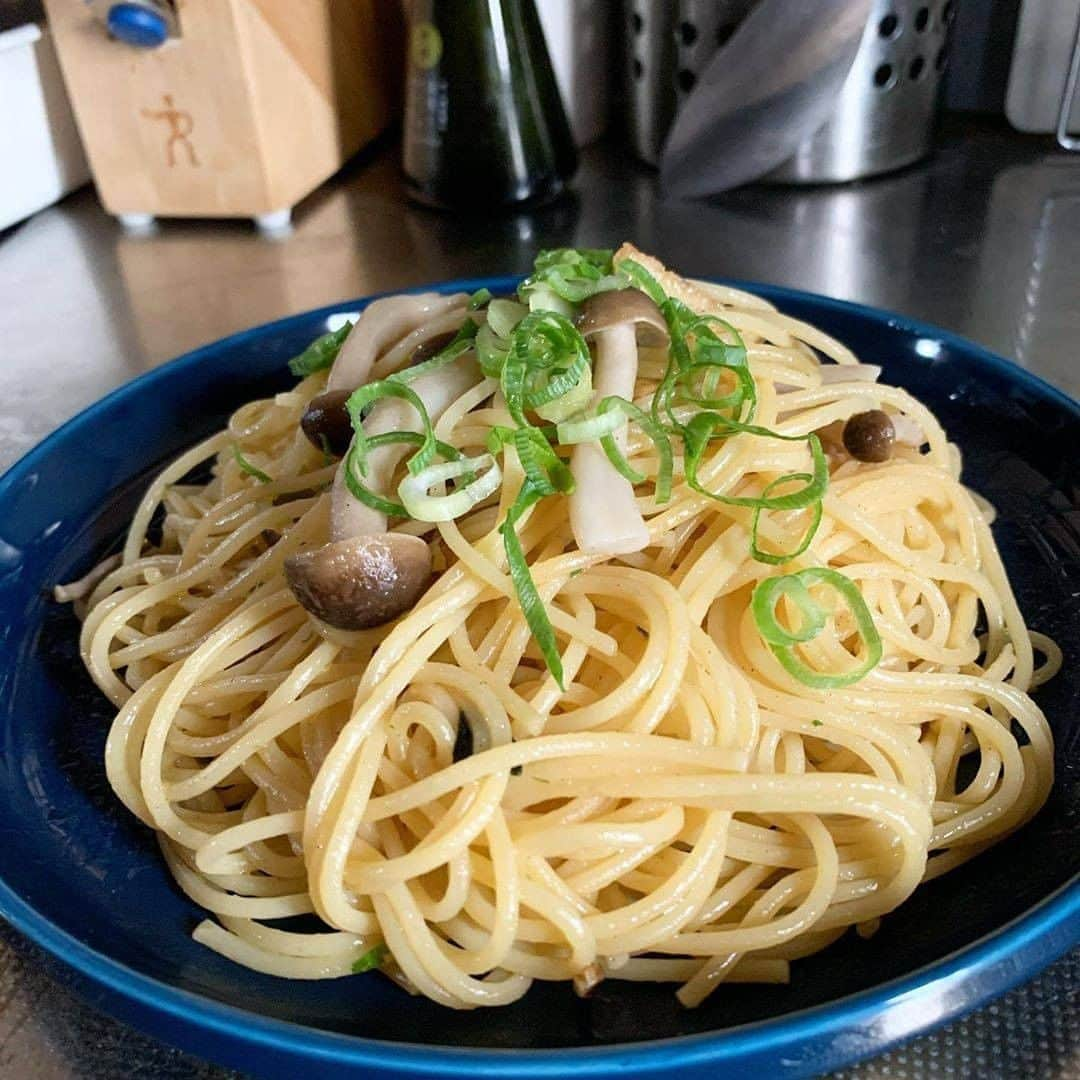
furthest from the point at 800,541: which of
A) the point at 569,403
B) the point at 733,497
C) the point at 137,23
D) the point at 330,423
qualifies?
the point at 137,23

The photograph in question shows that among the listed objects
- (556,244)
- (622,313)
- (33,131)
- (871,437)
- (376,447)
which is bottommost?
(556,244)

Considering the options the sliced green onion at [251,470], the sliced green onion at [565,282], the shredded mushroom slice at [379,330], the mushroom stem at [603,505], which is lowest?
the sliced green onion at [251,470]

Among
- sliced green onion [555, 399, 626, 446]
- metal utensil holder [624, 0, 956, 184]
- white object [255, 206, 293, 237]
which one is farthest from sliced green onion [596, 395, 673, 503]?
white object [255, 206, 293, 237]

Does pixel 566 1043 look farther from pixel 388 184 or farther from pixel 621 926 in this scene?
pixel 388 184

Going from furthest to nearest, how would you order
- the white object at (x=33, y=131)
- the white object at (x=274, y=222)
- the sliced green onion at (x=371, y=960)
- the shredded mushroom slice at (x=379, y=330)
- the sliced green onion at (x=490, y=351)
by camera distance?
the white object at (x=274, y=222)
the white object at (x=33, y=131)
the shredded mushroom slice at (x=379, y=330)
the sliced green onion at (x=490, y=351)
the sliced green onion at (x=371, y=960)

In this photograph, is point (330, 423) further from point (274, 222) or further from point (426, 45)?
point (274, 222)

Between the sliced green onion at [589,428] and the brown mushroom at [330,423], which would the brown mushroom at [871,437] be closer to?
the sliced green onion at [589,428]

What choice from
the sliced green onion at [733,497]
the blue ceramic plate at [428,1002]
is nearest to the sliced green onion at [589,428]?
the sliced green onion at [733,497]
